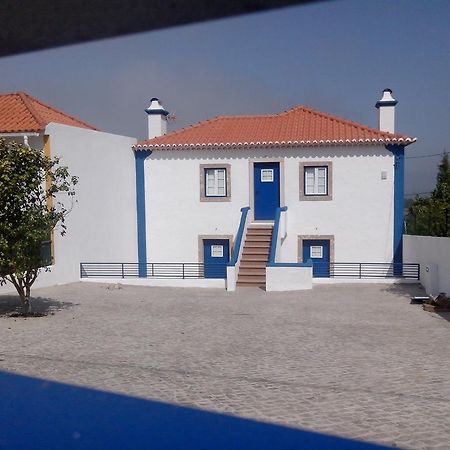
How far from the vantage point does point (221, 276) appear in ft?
61.4

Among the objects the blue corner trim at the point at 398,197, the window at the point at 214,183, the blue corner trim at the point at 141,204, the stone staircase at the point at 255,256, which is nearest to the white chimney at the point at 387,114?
the blue corner trim at the point at 398,197

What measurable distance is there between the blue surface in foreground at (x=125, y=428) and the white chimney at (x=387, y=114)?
1592 cm

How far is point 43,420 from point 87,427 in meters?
0.52

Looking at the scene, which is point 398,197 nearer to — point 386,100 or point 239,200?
point 386,100

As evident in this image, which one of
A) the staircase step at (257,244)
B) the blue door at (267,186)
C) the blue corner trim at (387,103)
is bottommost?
the staircase step at (257,244)

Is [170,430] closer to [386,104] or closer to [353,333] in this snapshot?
[353,333]

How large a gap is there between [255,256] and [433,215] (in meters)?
5.71

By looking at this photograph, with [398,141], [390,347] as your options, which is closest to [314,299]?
[390,347]

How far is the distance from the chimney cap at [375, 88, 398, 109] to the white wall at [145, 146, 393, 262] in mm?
2303

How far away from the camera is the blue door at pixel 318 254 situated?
18.3m

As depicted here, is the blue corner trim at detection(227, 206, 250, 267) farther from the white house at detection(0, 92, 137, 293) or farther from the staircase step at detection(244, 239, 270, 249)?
the white house at detection(0, 92, 137, 293)

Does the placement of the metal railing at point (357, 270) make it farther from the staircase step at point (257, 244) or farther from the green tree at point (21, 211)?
the green tree at point (21, 211)

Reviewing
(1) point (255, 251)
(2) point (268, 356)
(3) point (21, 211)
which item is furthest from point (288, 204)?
(2) point (268, 356)

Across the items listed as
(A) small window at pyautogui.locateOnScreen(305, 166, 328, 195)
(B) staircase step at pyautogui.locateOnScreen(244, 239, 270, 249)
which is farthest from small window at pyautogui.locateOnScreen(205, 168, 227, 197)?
(A) small window at pyautogui.locateOnScreen(305, 166, 328, 195)
